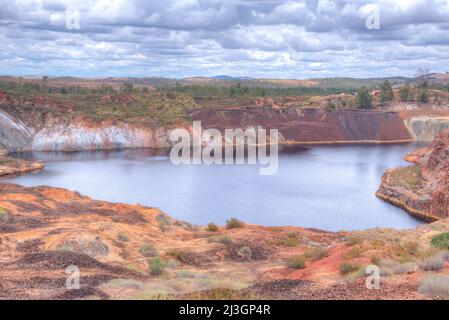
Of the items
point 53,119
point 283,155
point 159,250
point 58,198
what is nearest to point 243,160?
point 283,155

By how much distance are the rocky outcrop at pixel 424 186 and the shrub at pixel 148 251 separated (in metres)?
27.3

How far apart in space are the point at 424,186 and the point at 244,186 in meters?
15.5

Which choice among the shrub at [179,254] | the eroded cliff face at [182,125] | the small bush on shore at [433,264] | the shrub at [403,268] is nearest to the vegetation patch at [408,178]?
the shrub at [179,254]

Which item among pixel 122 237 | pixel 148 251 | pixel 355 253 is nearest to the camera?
pixel 355 253

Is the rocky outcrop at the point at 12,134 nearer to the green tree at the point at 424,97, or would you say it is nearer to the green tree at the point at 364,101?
the green tree at the point at 364,101

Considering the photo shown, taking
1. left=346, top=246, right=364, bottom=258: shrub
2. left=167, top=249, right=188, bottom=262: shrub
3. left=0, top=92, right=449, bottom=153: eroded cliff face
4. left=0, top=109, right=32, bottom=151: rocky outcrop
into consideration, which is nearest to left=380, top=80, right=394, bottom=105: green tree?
left=0, top=92, right=449, bottom=153: eroded cliff face

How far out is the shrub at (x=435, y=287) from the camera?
483 inches

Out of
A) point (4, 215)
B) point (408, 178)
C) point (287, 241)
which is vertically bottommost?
point (408, 178)

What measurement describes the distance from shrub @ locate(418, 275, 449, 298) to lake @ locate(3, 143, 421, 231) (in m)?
25.5

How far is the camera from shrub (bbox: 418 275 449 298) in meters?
12.3

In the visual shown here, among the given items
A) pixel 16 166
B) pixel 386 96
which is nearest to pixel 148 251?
pixel 16 166

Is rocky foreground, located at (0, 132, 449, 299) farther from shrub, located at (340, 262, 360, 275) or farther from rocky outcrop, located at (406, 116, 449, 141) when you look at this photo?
rocky outcrop, located at (406, 116, 449, 141)

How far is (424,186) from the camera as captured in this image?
50.0 metres

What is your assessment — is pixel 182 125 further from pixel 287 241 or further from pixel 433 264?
pixel 433 264
